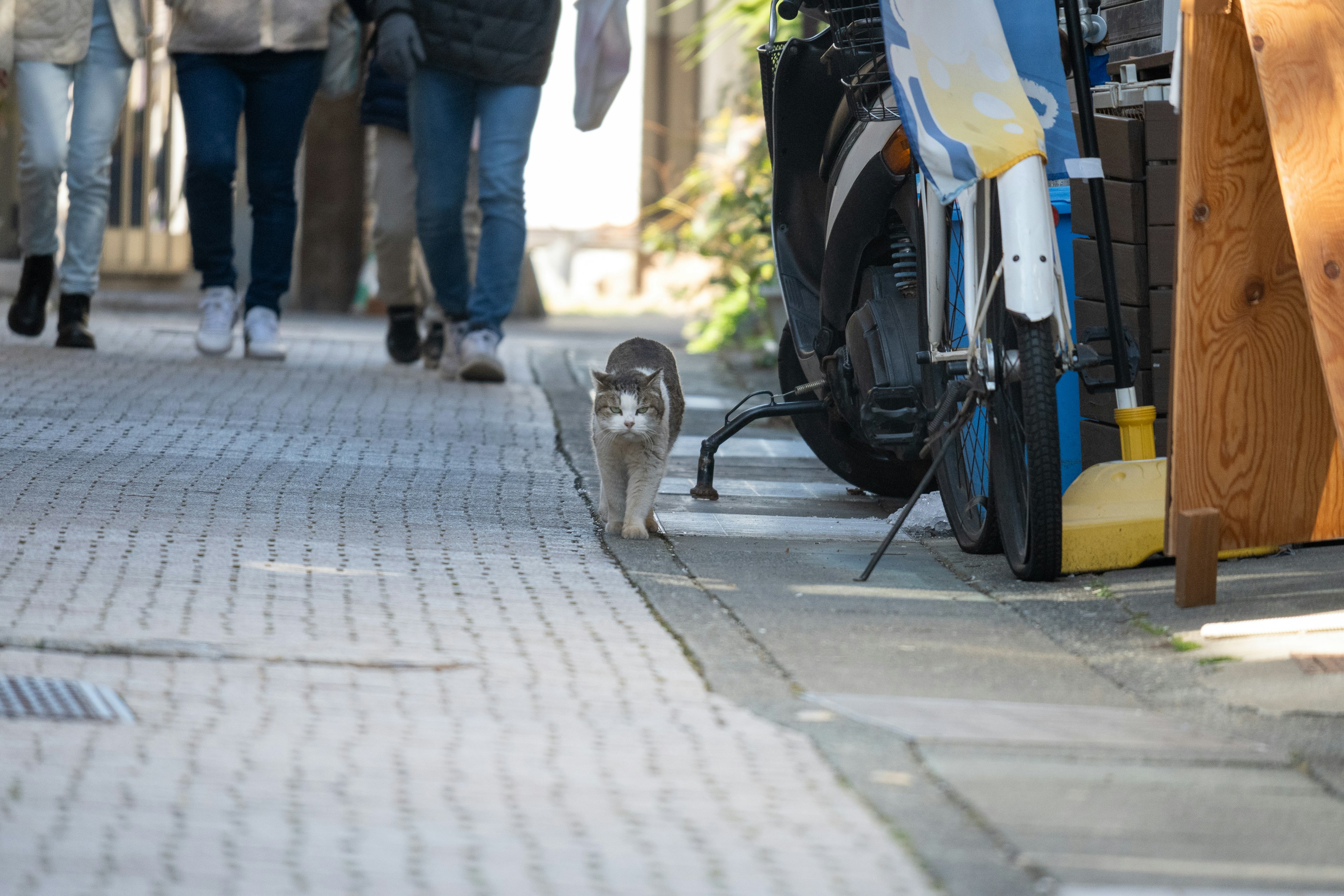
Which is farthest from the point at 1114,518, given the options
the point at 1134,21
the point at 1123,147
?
the point at 1134,21

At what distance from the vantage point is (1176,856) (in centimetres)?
200

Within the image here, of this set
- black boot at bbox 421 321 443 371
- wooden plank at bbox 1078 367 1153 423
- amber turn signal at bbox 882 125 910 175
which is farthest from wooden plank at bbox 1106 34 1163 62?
black boot at bbox 421 321 443 371

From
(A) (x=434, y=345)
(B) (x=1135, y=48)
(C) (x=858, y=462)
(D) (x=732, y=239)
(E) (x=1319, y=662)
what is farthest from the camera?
(D) (x=732, y=239)

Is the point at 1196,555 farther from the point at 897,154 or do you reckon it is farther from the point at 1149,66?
the point at 1149,66

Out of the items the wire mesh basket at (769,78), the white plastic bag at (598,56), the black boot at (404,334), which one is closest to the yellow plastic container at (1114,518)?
the wire mesh basket at (769,78)

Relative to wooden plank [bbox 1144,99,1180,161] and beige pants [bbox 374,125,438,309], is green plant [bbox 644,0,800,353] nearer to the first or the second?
beige pants [bbox 374,125,438,309]

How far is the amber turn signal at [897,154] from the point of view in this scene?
3.80 m

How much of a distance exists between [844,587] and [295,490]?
4.90 ft

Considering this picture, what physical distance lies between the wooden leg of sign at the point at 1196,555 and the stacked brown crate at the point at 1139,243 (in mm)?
1036

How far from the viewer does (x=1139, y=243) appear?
14.3 ft

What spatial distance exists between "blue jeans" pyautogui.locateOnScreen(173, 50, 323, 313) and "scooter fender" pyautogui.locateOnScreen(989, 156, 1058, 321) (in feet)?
12.6

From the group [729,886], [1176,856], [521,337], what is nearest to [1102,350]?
[1176,856]

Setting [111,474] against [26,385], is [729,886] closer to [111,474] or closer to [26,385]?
[111,474]

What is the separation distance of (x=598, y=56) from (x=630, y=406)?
2.38 metres
